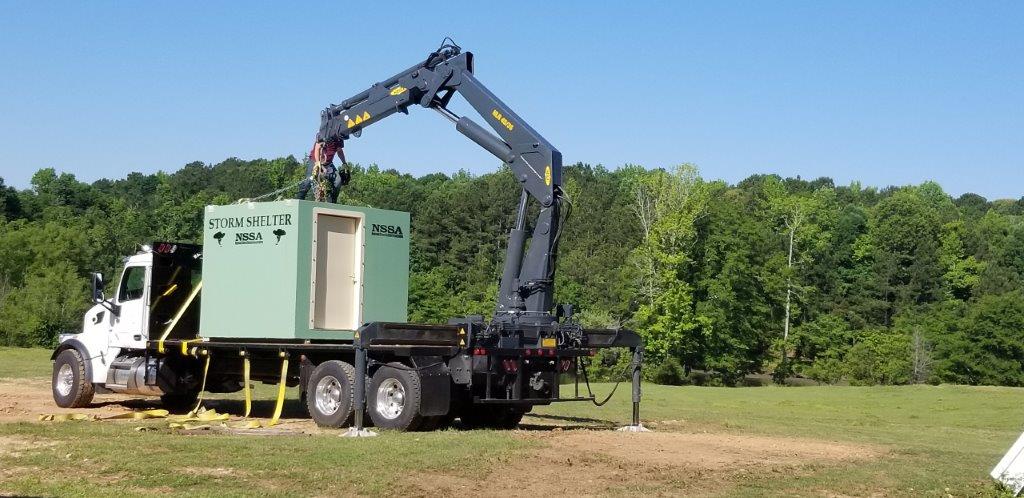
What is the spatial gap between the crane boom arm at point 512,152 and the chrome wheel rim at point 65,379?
820 cm

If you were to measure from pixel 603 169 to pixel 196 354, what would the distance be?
12026cm

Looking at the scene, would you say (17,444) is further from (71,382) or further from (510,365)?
(71,382)

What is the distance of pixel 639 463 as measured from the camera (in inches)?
553

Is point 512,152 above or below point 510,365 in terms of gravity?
above

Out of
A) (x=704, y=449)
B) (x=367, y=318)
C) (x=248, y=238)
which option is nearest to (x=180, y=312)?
(x=248, y=238)

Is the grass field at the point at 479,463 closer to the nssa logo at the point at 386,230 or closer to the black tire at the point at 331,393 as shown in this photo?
the black tire at the point at 331,393

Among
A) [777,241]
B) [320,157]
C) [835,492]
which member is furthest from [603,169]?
[835,492]

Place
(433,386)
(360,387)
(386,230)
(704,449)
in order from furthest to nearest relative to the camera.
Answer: (386,230), (433,386), (360,387), (704,449)

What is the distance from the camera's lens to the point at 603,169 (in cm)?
13962

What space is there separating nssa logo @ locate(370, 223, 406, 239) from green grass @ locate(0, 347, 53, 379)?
704 inches

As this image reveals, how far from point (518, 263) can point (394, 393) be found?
3299 millimetres

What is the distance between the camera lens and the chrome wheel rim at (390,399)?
17.7 metres

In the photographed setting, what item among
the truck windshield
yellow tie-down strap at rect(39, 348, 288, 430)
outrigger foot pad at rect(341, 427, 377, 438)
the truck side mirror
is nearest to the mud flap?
outrigger foot pad at rect(341, 427, 377, 438)

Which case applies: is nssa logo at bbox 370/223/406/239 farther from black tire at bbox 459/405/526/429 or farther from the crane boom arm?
black tire at bbox 459/405/526/429
